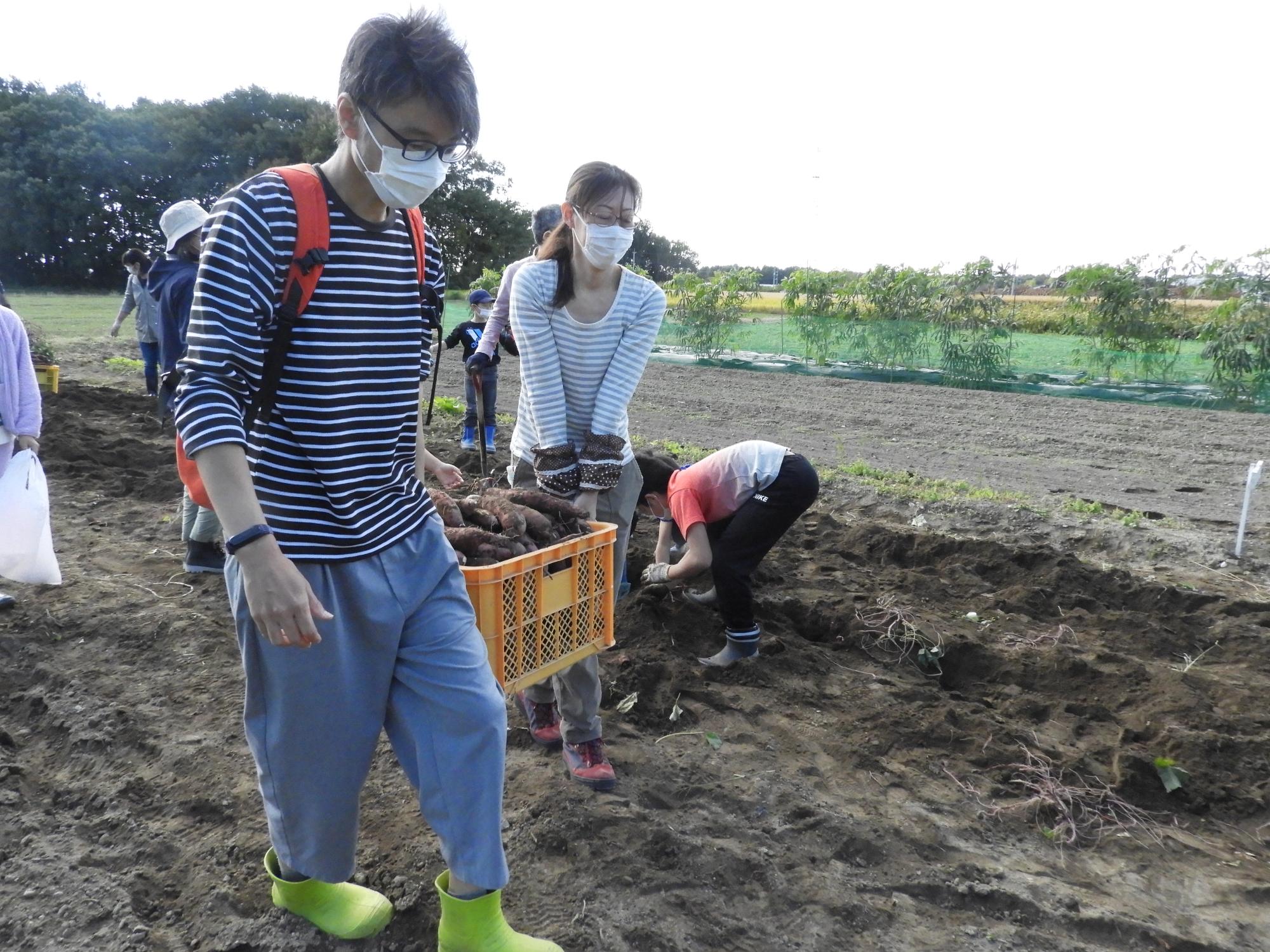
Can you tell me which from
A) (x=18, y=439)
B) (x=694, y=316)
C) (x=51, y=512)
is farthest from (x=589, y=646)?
(x=694, y=316)

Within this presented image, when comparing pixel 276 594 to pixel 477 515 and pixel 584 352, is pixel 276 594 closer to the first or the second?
pixel 477 515

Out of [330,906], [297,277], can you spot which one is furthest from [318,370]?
[330,906]

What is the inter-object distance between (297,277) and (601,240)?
1.43 m

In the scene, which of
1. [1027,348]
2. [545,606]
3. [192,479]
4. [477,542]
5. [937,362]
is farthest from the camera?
[1027,348]

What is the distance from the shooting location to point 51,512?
20.4 feet

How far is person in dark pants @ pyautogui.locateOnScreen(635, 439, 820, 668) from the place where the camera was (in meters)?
3.98

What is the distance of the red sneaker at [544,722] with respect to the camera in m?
3.29

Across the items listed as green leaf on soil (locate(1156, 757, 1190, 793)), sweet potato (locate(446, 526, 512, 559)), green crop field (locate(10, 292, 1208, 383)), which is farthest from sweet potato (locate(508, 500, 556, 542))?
green crop field (locate(10, 292, 1208, 383))

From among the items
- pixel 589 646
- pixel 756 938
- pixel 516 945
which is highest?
pixel 589 646

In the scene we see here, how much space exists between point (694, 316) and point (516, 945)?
51.3 feet

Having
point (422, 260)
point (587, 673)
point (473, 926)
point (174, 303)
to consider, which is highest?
point (422, 260)

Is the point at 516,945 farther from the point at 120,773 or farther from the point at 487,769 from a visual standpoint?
the point at 120,773

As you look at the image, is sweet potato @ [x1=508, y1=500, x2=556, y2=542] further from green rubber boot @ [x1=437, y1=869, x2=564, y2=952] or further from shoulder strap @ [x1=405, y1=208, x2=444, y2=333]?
green rubber boot @ [x1=437, y1=869, x2=564, y2=952]

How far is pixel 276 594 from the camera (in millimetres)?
1617
